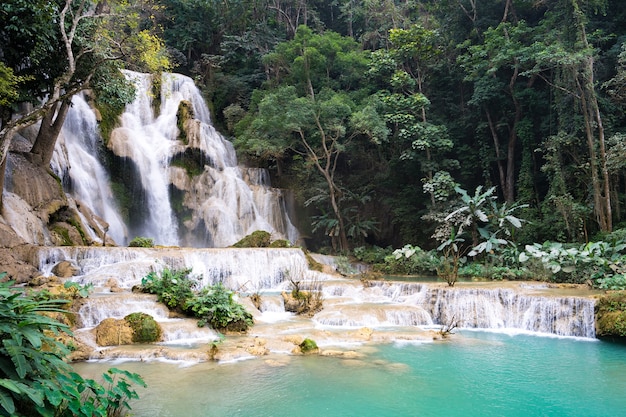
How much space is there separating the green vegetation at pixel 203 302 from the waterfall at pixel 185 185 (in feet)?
30.7

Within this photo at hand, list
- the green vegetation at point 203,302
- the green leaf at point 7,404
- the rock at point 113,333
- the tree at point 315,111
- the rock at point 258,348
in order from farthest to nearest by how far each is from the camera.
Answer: the tree at point 315,111
the green vegetation at point 203,302
the rock at point 113,333
the rock at point 258,348
the green leaf at point 7,404

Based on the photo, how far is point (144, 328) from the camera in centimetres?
735

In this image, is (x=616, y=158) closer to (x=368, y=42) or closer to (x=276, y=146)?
(x=276, y=146)

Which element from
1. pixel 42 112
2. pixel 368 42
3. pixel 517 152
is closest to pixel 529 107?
pixel 517 152

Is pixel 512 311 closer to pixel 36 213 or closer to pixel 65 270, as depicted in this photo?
pixel 65 270

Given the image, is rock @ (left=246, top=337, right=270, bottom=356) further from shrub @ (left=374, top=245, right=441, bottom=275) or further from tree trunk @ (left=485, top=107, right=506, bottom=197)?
tree trunk @ (left=485, top=107, right=506, bottom=197)

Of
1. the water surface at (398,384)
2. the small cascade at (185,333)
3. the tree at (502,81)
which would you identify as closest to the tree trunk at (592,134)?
the tree at (502,81)

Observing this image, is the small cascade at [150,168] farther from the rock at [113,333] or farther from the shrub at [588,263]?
the shrub at [588,263]

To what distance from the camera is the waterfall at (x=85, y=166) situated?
52.6ft

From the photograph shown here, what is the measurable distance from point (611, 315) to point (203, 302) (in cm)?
775

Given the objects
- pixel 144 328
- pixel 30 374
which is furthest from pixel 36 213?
pixel 30 374

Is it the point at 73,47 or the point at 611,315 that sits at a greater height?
the point at 73,47

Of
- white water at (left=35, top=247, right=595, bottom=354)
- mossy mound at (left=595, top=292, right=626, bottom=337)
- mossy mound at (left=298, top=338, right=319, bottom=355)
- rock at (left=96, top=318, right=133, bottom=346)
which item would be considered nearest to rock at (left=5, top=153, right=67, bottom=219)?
white water at (left=35, top=247, right=595, bottom=354)

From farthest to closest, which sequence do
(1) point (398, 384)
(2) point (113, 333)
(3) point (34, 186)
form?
1. (3) point (34, 186)
2. (2) point (113, 333)
3. (1) point (398, 384)
